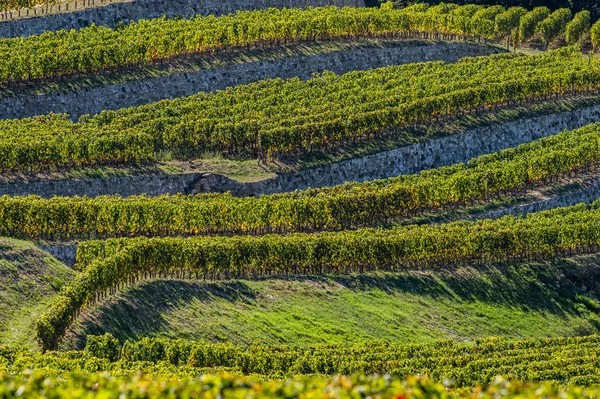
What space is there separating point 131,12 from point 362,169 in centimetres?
3438

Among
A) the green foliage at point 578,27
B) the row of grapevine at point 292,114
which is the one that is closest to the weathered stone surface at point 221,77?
the row of grapevine at point 292,114

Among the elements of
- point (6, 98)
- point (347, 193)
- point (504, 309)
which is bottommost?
point (504, 309)

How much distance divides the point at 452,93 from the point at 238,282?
41.6 metres

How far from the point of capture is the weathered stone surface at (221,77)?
119875 millimetres

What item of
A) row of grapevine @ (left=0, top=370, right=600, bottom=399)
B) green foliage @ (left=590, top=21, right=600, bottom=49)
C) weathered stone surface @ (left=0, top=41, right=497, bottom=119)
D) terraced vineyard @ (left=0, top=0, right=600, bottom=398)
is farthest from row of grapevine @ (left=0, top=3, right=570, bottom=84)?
row of grapevine @ (left=0, top=370, right=600, bottom=399)

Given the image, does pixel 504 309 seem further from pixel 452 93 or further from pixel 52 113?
pixel 52 113

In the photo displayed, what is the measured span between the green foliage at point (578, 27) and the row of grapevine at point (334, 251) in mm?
43245

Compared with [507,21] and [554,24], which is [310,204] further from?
[554,24]

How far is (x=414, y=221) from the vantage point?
111 metres

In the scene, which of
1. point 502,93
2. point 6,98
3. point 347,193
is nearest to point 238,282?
point 347,193

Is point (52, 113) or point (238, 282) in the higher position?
point (52, 113)

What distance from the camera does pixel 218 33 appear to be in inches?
5256

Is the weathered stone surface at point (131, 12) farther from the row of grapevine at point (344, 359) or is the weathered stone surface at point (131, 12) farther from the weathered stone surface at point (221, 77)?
the row of grapevine at point (344, 359)

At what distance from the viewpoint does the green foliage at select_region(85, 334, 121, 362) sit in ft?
254
